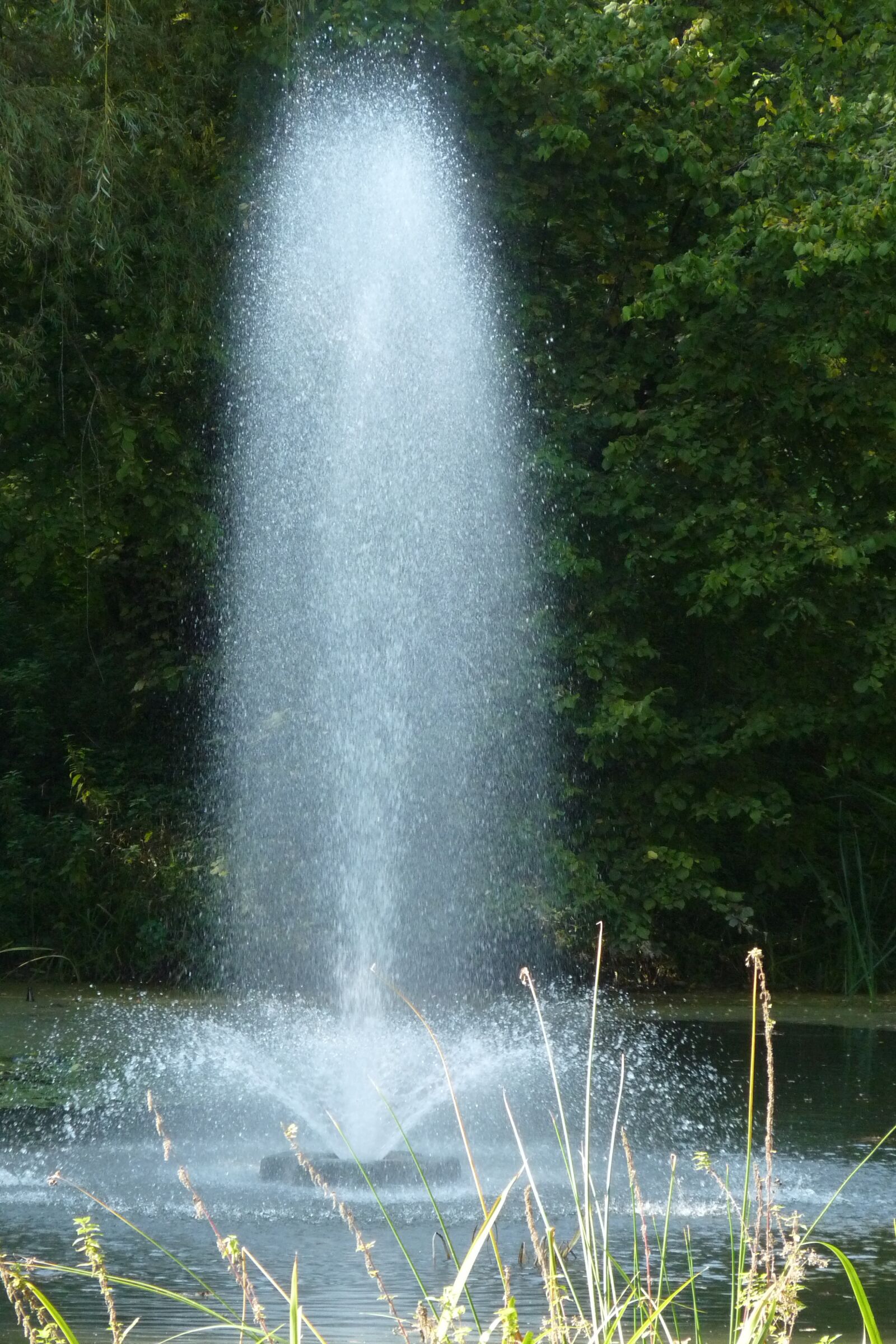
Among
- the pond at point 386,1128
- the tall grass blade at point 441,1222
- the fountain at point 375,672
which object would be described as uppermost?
the fountain at point 375,672

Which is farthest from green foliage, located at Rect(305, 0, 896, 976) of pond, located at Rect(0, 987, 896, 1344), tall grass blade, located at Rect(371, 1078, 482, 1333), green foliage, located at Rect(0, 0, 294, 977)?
tall grass blade, located at Rect(371, 1078, 482, 1333)

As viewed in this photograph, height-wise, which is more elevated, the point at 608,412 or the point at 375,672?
the point at 608,412

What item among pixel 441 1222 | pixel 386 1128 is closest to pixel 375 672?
pixel 386 1128

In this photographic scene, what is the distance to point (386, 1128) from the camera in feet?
19.9

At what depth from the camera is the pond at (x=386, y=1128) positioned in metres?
4.51

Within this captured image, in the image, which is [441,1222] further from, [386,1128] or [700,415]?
[700,415]

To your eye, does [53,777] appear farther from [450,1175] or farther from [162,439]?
[450,1175]

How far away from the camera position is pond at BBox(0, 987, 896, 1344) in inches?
177

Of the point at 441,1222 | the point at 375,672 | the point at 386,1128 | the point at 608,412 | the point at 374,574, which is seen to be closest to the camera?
the point at 441,1222

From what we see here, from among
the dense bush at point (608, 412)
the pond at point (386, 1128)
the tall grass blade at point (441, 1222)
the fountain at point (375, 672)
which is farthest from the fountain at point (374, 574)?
the tall grass blade at point (441, 1222)

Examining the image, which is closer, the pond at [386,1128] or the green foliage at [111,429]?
the pond at [386,1128]

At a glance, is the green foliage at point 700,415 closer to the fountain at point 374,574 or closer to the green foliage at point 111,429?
the fountain at point 374,574

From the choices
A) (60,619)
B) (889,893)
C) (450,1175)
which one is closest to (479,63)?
(60,619)

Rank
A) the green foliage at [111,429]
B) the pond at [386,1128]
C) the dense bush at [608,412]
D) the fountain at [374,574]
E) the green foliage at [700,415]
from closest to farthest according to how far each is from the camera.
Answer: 1. the pond at [386,1128]
2. the green foliage at [111,429]
3. the fountain at [374,574]
4. the dense bush at [608,412]
5. the green foliage at [700,415]
